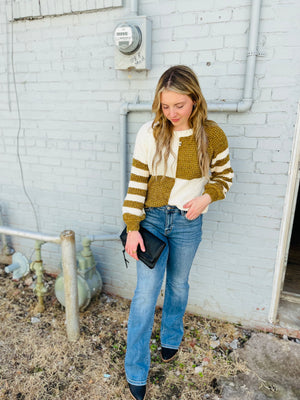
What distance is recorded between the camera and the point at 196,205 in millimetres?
1789

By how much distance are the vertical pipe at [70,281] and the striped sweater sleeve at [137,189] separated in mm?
582

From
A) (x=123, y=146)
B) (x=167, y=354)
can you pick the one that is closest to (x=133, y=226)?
(x=123, y=146)

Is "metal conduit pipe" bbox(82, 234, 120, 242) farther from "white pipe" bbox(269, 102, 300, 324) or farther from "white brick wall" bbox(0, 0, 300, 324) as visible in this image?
"white pipe" bbox(269, 102, 300, 324)

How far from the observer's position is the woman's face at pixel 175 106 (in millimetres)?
1621

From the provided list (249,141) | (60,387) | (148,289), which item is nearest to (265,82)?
(249,141)

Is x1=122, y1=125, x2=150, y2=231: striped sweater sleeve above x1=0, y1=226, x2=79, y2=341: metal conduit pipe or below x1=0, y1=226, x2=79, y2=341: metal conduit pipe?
above

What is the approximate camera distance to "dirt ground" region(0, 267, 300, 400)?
6.77ft

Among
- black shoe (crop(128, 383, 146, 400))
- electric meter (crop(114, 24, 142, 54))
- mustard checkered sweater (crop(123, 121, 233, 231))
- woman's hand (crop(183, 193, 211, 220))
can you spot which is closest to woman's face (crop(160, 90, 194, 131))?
mustard checkered sweater (crop(123, 121, 233, 231))

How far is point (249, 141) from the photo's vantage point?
2.28 m

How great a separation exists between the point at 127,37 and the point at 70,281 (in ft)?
5.84

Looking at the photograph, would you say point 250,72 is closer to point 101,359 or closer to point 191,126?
point 191,126

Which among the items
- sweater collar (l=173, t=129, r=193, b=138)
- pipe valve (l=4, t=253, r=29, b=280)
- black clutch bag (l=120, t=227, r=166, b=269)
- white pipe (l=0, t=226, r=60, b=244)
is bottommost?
pipe valve (l=4, t=253, r=29, b=280)

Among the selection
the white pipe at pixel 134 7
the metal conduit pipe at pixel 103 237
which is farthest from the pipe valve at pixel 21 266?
the white pipe at pixel 134 7

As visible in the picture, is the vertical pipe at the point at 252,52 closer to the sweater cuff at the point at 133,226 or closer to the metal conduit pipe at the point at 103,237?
the sweater cuff at the point at 133,226
